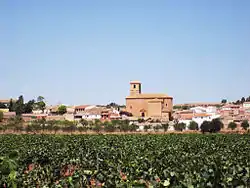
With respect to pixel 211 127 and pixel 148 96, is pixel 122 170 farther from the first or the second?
pixel 148 96

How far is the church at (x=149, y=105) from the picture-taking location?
105188mm

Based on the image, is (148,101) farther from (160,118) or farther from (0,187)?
(0,187)

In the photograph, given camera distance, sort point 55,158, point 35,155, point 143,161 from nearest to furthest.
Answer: point 143,161
point 55,158
point 35,155

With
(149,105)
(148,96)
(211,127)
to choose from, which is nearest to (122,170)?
(211,127)

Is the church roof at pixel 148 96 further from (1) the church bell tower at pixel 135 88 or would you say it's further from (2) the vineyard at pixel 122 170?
(2) the vineyard at pixel 122 170

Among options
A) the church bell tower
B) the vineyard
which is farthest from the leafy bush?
the vineyard

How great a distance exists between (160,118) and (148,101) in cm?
641

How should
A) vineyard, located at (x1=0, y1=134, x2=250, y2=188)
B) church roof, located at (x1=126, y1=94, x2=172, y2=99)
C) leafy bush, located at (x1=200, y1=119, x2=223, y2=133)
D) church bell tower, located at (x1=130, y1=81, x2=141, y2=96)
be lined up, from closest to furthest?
vineyard, located at (x1=0, y1=134, x2=250, y2=188)
leafy bush, located at (x1=200, y1=119, x2=223, y2=133)
church roof, located at (x1=126, y1=94, x2=172, y2=99)
church bell tower, located at (x1=130, y1=81, x2=141, y2=96)

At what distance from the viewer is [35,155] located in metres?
23.8

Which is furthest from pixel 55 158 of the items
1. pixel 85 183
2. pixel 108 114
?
pixel 108 114

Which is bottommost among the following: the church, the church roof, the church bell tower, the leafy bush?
the leafy bush

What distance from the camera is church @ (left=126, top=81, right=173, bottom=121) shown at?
345 ft

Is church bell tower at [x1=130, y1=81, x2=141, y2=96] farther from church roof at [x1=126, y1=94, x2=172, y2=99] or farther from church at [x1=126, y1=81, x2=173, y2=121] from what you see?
church roof at [x1=126, y1=94, x2=172, y2=99]

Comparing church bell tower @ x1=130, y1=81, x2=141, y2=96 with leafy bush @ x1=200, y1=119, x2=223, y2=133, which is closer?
leafy bush @ x1=200, y1=119, x2=223, y2=133
